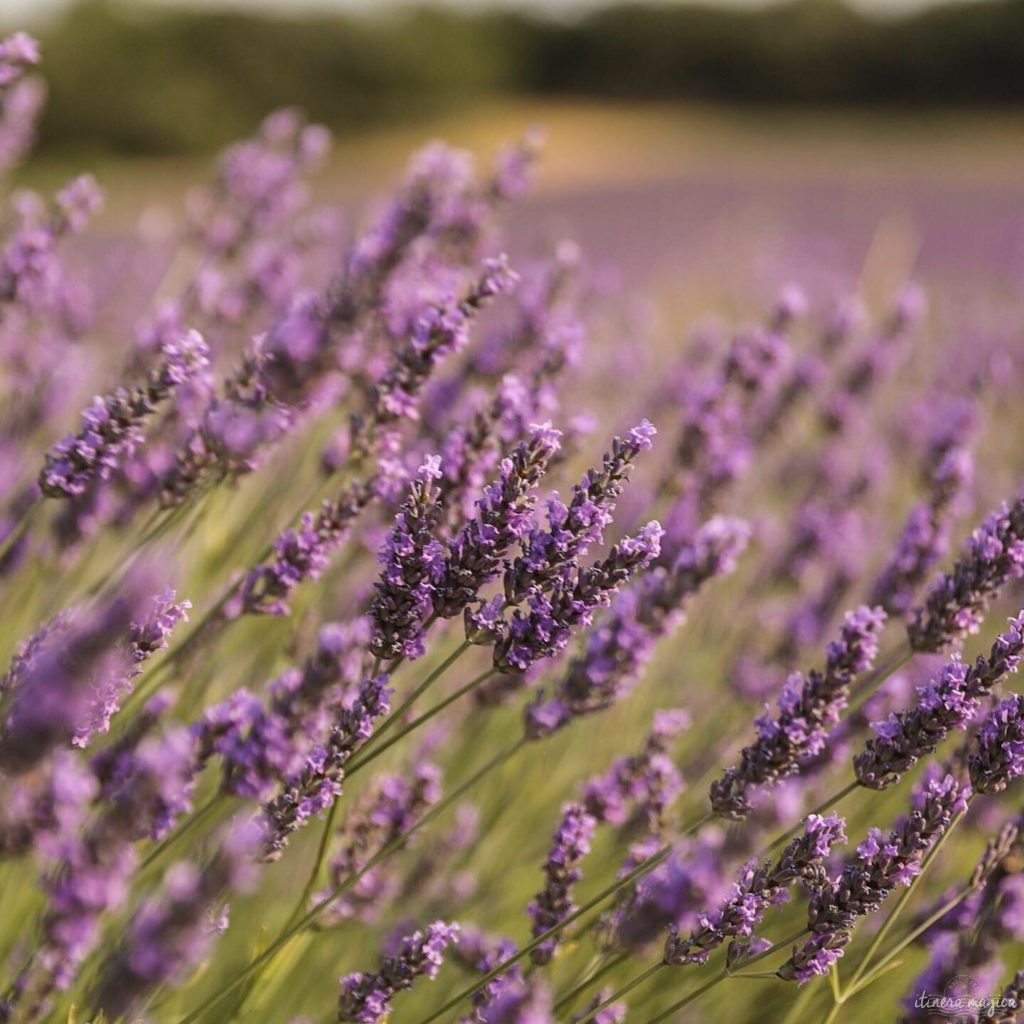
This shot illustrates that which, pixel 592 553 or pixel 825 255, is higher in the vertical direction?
pixel 825 255

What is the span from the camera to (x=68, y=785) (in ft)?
3.15

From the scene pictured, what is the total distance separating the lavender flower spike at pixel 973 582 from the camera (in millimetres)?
1683

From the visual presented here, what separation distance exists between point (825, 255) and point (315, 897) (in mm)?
10073

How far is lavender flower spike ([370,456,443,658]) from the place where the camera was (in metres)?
1.42

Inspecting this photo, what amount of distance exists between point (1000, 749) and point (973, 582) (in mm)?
267

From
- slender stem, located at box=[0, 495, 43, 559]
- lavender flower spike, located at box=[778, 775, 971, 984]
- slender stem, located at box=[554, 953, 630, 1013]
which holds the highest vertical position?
slender stem, located at box=[0, 495, 43, 559]

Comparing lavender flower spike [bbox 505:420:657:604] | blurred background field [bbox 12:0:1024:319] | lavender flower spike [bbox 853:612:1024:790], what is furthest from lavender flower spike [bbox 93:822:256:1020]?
blurred background field [bbox 12:0:1024:319]

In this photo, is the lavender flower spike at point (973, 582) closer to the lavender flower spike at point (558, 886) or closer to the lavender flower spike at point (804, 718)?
the lavender flower spike at point (804, 718)

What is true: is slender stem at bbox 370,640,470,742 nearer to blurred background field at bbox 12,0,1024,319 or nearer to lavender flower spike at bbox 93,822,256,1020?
lavender flower spike at bbox 93,822,256,1020

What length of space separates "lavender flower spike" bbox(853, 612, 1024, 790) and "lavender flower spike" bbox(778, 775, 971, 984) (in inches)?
2.1

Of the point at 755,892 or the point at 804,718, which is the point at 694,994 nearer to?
the point at 755,892

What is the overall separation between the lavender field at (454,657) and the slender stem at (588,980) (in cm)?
2

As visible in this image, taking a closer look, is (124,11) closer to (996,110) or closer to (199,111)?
(199,111)

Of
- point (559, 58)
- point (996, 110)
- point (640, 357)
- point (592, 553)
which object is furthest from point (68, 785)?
point (559, 58)
